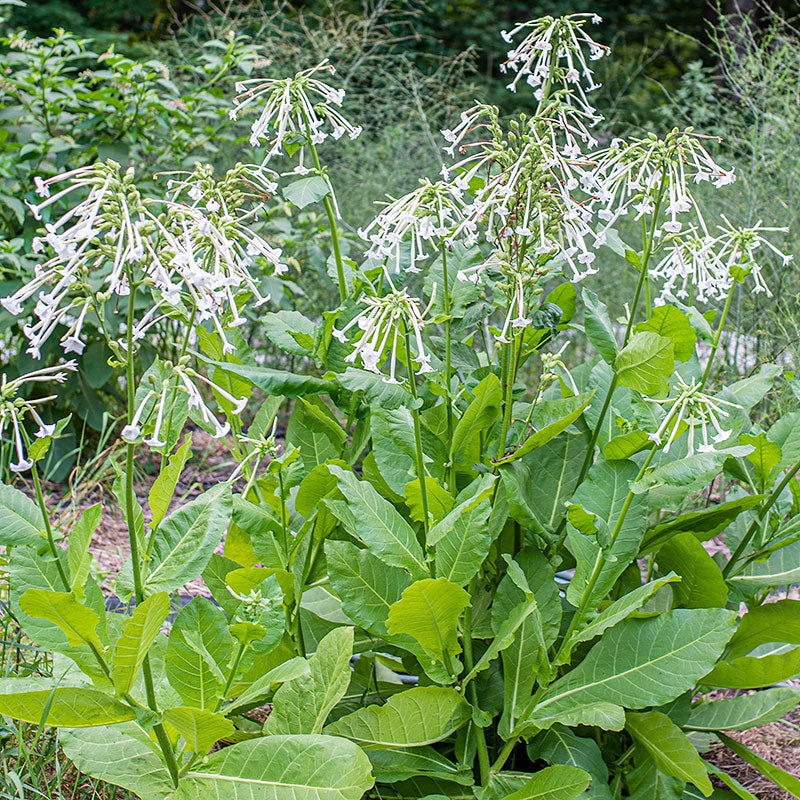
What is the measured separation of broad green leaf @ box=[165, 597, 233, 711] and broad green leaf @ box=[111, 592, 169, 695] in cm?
12

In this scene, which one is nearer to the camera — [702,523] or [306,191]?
[306,191]

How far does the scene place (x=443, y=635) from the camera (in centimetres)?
138

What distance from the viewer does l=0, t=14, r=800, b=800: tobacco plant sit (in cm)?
124

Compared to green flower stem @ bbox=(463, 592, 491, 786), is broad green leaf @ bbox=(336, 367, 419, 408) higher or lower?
higher

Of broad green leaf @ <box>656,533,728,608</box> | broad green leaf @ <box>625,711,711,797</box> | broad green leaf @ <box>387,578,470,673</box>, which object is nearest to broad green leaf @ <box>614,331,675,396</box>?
broad green leaf @ <box>656,533,728,608</box>

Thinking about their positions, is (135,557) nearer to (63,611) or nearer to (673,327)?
(63,611)

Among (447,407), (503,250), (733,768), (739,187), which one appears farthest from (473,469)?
(739,187)

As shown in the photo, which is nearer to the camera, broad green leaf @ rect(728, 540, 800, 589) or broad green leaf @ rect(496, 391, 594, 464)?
broad green leaf @ rect(496, 391, 594, 464)

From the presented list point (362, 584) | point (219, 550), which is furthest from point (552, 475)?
point (219, 550)

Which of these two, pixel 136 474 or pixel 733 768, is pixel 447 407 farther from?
pixel 136 474

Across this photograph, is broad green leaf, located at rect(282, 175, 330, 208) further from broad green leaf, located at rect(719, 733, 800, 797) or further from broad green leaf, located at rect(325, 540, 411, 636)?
broad green leaf, located at rect(719, 733, 800, 797)

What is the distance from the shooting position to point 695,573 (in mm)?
1569

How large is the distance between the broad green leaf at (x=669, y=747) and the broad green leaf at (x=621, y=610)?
0.63ft

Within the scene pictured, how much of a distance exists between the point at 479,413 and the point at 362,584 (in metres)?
0.37
